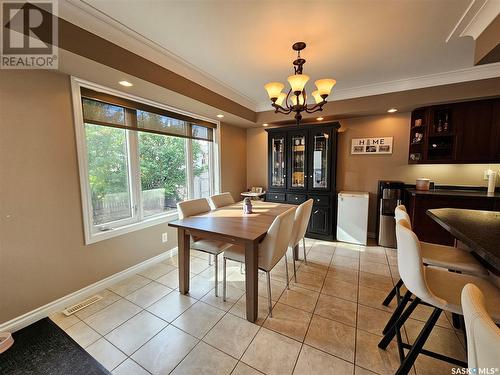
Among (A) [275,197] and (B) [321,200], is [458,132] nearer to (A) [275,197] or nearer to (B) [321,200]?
(B) [321,200]

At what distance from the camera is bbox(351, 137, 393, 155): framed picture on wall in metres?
3.61

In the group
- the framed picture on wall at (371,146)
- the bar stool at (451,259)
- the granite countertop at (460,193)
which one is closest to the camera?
the bar stool at (451,259)

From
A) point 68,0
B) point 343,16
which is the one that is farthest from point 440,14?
point 68,0

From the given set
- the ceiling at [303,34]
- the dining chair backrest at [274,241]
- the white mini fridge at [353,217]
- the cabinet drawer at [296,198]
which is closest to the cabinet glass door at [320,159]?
the cabinet drawer at [296,198]

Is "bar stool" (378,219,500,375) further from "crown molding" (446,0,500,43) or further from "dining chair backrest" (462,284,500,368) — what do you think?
"crown molding" (446,0,500,43)

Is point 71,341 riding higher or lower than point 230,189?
lower

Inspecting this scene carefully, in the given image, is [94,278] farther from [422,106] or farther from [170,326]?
[422,106]

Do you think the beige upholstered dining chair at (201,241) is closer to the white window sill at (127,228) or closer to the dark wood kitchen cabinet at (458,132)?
the white window sill at (127,228)

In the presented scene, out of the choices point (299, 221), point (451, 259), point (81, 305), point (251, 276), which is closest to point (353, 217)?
point (299, 221)

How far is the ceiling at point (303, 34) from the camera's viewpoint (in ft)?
5.38

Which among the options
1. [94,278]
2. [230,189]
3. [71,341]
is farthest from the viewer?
[230,189]

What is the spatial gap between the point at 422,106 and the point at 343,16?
2229 millimetres

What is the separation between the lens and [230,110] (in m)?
3.45

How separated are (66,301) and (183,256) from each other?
1.16 m
